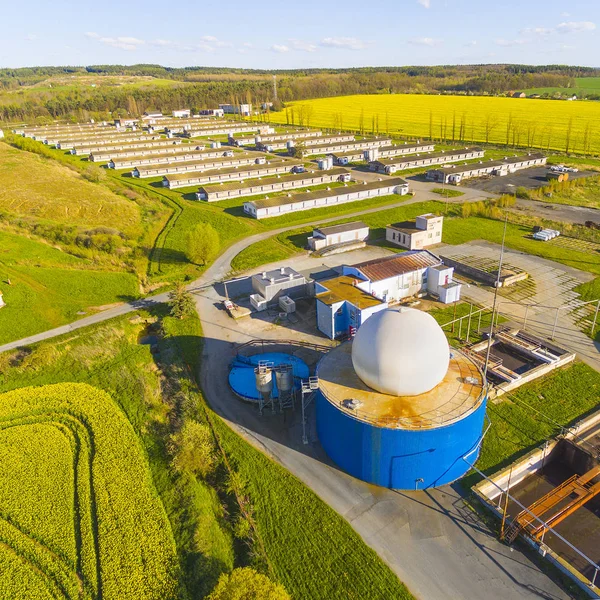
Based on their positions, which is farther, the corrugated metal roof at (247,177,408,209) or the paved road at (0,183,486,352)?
the corrugated metal roof at (247,177,408,209)

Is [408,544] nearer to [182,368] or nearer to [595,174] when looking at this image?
[182,368]

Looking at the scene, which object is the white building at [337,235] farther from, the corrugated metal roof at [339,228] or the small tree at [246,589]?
the small tree at [246,589]

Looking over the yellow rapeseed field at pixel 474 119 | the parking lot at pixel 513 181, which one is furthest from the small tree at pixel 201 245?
the yellow rapeseed field at pixel 474 119

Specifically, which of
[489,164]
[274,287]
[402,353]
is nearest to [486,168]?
[489,164]

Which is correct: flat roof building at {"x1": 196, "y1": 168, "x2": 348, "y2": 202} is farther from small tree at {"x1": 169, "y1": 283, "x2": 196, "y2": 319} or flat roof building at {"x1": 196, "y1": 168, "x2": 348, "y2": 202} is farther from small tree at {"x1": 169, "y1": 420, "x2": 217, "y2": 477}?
small tree at {"x1": 169, "y1": 420, "x2": 217, "y2": 477}

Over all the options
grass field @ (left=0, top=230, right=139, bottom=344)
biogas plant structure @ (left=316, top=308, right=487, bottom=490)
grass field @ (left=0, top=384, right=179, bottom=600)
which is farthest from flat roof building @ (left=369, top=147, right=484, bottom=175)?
grass field @ (left=0, top=384, right=179, bottom=600)

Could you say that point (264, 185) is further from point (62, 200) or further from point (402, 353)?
point (402, 353)
